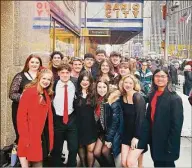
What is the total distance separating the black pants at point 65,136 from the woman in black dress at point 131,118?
70 centimetres

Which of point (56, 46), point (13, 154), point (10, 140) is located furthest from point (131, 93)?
point (56, 46)

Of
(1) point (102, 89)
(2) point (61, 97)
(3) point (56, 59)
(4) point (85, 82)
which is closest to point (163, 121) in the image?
(1) point (102, 89)

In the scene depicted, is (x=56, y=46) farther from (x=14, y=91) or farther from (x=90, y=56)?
(x=14, y=91)

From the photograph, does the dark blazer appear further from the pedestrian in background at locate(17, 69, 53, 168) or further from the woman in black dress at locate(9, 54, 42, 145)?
the woman in black dress at locate(9, 54, 42, 145)

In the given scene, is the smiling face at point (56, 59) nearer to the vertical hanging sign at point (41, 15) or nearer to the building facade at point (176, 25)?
the vertical hanging sign at point (41, 15)

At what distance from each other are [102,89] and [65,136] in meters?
0.82

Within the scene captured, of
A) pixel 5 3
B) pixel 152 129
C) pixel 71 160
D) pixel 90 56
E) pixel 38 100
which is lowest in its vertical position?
pixel 71 160

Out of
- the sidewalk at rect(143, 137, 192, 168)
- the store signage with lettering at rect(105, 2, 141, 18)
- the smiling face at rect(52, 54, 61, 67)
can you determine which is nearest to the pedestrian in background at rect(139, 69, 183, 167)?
the sidewalk at rect(143, 137, 192, 168)

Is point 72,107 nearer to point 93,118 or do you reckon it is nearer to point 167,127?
point 93,118

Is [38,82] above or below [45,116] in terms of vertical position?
above

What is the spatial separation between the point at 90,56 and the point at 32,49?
3.92 ft

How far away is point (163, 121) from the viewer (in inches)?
154

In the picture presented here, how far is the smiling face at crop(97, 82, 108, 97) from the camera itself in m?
4.64

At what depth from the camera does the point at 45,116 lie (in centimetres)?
401
